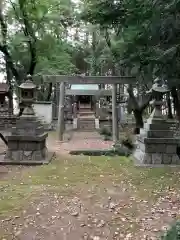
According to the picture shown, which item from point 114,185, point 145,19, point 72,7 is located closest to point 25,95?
point 114,185

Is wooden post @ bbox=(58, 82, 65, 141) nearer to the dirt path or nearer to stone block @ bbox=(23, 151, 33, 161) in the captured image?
stone block @ bbox=(23, 151, 33, 161)

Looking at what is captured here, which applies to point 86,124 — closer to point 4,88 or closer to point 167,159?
point 4,88

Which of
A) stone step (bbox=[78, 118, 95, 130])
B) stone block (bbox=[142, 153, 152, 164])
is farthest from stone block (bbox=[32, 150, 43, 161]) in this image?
stone step (bbox=[78, 118, 95, 130])

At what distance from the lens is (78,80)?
13977 mm

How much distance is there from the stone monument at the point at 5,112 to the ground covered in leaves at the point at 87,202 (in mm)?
13902

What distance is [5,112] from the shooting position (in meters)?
24.0

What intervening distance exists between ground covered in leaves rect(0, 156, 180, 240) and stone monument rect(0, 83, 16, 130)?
45.6 ft

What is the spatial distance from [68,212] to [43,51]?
41.7 feet

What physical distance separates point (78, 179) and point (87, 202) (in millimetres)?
1651

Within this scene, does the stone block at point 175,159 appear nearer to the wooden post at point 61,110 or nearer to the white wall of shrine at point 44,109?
the wooden post at point 61,110

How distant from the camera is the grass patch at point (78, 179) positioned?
5.82 metres

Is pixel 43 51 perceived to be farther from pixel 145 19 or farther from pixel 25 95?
pixel 145 19

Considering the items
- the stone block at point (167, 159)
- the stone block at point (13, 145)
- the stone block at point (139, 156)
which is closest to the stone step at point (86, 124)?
the stone block at point (139, 156)

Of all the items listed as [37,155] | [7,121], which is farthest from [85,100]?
[37,155]
